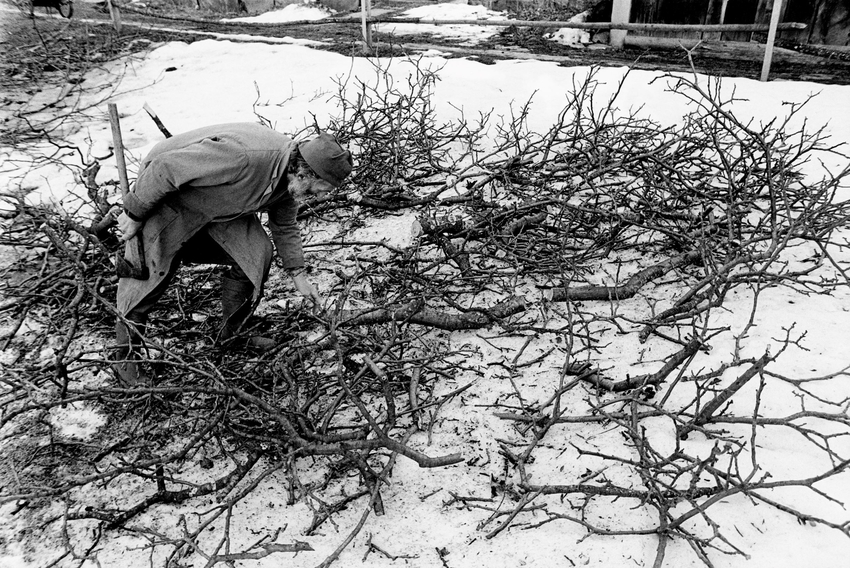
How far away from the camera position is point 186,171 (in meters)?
2.84

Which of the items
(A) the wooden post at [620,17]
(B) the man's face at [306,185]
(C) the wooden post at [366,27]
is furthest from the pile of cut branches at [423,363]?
(A) the wooden post at [620,17]

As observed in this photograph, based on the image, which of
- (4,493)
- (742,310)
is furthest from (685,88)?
(4,493)

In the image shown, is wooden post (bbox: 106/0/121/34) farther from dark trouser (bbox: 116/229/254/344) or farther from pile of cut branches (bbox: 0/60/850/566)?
dark trouser (bbox: 116/229/254/344)

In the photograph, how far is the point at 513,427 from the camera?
2.95 meters

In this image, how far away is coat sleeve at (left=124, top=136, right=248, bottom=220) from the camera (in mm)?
2836

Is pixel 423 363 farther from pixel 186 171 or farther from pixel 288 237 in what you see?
pixel 186 171

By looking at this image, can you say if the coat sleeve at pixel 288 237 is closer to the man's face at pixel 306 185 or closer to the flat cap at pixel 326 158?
the man's face at pixel 306 185

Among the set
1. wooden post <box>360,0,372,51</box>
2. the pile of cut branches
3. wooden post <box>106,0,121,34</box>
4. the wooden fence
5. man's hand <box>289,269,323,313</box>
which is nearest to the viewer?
the pile of cut branches

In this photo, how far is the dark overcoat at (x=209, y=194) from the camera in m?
2.86

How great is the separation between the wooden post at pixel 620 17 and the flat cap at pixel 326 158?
7.89 m

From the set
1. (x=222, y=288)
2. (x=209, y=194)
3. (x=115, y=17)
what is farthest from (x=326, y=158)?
(x=115, y=17)

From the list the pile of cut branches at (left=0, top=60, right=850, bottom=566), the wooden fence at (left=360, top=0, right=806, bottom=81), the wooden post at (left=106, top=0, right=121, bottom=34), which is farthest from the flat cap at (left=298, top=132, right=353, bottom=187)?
the wooden post at (left=106, top=0, right=121, bottom=34)

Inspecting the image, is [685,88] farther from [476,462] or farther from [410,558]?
[410,558]

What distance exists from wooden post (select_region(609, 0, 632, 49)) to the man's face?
311 inches
